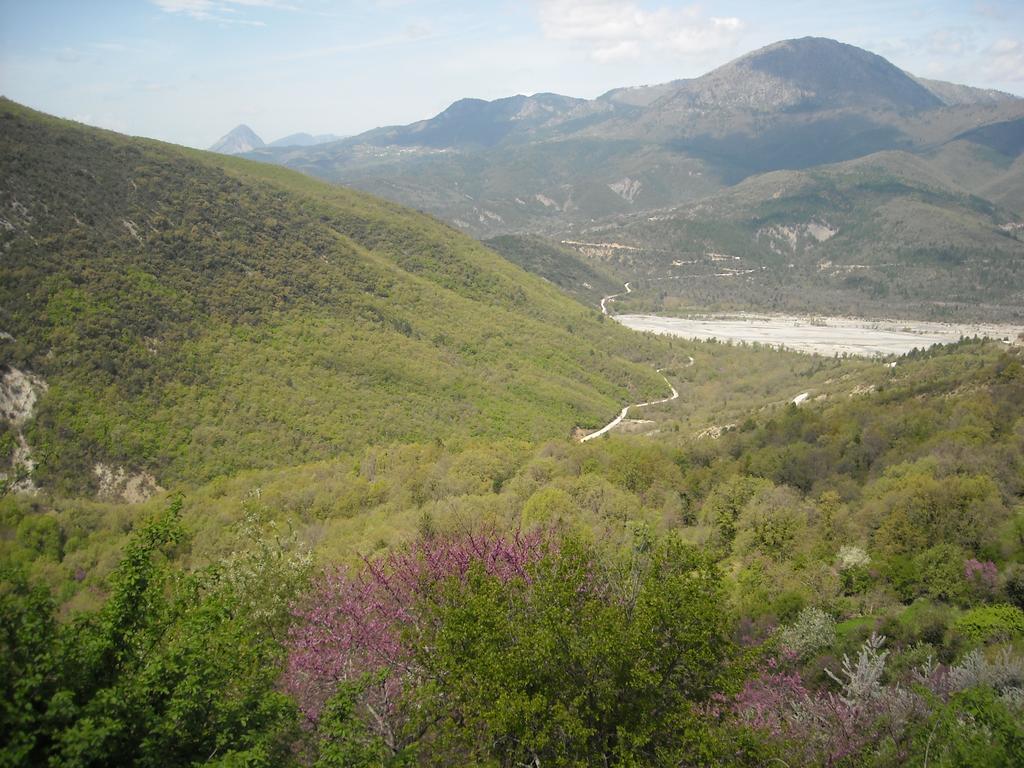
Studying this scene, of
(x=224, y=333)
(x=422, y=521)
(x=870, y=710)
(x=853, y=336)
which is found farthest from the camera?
(x=853, y=336)

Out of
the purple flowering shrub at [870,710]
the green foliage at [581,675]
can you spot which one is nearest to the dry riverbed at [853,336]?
the purple flowering shrub at [870,710]

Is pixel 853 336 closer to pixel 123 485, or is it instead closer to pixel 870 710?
pixel 123 485

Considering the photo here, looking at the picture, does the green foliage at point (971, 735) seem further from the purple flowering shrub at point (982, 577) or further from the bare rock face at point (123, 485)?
the bare rock face at point (123, 485)

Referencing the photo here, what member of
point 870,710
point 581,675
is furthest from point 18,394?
point 870,710

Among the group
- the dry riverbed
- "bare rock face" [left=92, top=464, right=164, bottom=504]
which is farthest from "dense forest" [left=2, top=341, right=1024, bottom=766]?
the dry riverbed

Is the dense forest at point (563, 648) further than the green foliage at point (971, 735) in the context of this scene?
No

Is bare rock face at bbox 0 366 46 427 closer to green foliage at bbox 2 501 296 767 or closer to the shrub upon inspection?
green foliage at bbox 2 501 296 767

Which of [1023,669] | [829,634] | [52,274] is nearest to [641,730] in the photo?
[1023,669]

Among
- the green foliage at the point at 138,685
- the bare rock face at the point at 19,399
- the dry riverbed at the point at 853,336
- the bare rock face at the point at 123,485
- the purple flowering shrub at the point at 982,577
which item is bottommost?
the bare rock face at the point at 123,485
